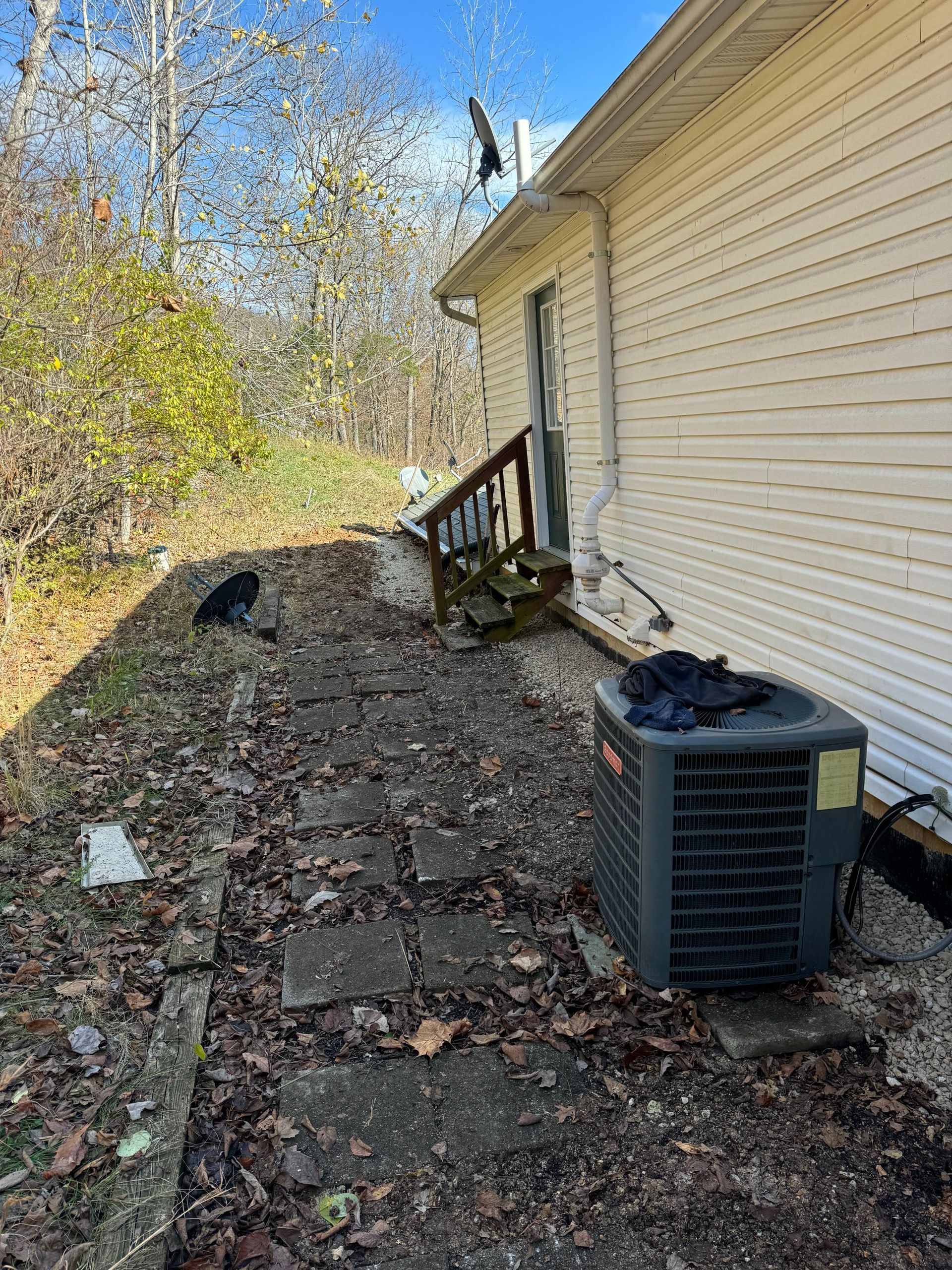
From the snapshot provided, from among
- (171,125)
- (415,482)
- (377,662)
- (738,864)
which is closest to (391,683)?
(377,662)

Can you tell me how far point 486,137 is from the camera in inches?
282

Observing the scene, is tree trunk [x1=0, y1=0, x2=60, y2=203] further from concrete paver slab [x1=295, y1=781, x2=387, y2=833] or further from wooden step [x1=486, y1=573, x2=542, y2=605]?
concrete paver slab [x1=295, y1=781, x2=387, y2=833]

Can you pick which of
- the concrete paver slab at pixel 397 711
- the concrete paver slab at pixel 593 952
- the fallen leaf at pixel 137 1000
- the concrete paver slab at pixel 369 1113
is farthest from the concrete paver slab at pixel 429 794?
the concrete paver slab at pixel 369 1113

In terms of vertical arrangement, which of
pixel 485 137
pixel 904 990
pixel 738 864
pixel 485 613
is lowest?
pixel 904 990

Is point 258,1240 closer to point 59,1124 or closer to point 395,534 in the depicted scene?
point 59,1124

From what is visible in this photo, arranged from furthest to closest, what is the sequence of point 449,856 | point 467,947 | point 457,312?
point 457,312, point 449,856, point 467,947

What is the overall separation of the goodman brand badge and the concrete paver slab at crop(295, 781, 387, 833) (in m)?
1.69

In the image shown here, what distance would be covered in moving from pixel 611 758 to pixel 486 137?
6.41m

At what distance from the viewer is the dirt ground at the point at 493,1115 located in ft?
6.45

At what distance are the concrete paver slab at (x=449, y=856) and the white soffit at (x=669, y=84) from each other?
3.46 metres

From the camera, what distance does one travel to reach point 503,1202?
2.08 m

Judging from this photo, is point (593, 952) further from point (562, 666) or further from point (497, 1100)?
point (562, 666)

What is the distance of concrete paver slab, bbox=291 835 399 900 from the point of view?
3590 millimetres

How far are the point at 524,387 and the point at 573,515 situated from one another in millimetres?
1745
